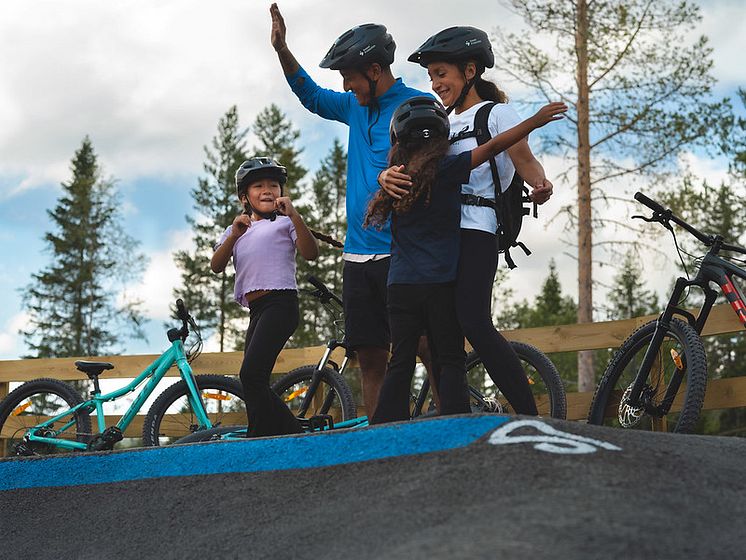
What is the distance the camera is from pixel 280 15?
5.49 metres

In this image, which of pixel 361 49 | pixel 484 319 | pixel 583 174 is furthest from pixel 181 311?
pixel 583 174

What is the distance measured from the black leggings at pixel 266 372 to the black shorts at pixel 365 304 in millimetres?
495

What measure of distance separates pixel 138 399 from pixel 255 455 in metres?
3.35

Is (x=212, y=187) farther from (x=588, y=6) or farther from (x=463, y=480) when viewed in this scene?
(x=463, y=480)

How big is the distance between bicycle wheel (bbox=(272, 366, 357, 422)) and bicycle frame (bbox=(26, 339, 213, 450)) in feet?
1.93

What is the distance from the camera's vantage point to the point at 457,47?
4.58 meters

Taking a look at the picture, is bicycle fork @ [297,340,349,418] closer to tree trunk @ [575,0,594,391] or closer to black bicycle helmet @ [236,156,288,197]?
black bicycle helmet @ [236,156,288,197]

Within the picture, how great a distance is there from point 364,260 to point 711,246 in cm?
203

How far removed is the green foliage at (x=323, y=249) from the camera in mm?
32875

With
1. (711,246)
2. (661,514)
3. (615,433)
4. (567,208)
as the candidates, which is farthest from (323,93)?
(567,208)

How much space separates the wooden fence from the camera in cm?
637

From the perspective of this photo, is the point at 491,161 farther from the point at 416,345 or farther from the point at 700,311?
the point at 700,311

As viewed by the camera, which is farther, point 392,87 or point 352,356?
point 352,356

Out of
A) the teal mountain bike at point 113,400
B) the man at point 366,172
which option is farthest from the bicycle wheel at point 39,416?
the man at point 366,172
